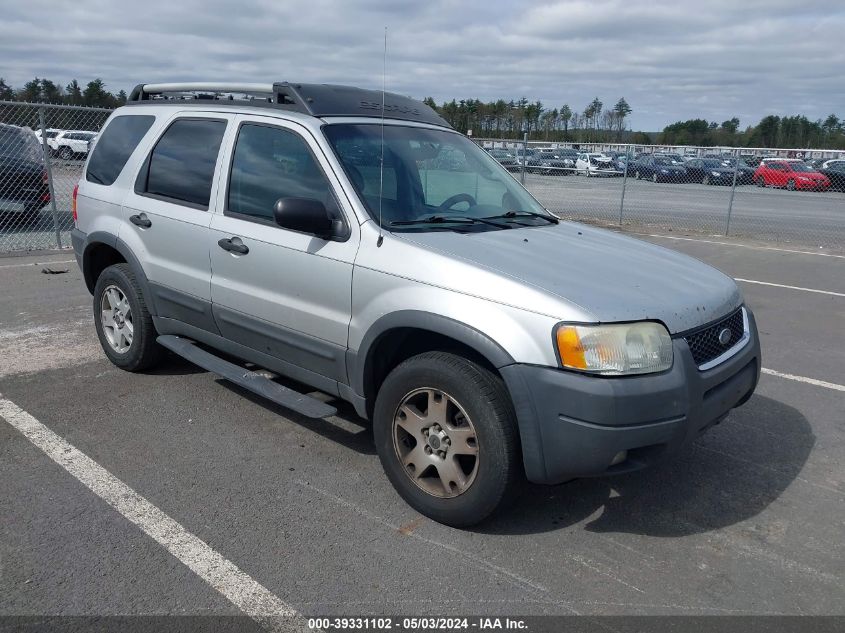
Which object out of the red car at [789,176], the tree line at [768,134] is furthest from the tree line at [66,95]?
the tree line at [768,134]

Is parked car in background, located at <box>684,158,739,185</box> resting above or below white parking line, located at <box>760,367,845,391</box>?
above

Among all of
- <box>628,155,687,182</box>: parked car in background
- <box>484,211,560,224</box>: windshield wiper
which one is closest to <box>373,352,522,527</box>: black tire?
<box>484,211,560,224</box>: windshield wiper

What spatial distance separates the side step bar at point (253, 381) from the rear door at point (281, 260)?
129 mm

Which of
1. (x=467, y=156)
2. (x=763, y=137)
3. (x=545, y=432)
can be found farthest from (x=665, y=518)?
(x=763, y=137)

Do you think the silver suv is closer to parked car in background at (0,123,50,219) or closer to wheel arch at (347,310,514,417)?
wheel arch at (347,310,514,417)

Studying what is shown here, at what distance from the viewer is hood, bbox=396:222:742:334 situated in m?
3.21

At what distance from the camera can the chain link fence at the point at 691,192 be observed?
1780 cm

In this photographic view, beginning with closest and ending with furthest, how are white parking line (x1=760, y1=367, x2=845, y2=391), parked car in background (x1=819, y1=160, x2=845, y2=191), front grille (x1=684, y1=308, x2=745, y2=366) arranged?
front grille (x1=684, y1=308, x2=745, y2=366)
white parking line (x1=760, y1=367, x2=845, y2=391)
parked car in background (x1=819, y1=160, x2=845, y2=191)

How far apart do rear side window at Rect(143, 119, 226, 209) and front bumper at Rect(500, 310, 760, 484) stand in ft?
8.28

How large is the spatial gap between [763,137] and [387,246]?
8988cm

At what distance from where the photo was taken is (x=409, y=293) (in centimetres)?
347

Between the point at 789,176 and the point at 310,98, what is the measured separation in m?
29.1

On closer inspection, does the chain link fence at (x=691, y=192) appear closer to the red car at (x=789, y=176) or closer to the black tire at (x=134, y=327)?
the red car at (x=789, y=176)

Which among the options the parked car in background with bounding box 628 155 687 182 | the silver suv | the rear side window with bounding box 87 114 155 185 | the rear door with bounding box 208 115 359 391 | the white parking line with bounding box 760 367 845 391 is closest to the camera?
the silver suv
